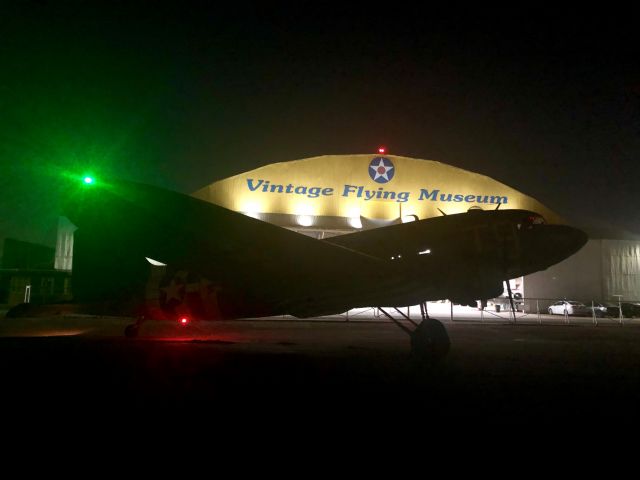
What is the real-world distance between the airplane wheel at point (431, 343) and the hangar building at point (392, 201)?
810 inches

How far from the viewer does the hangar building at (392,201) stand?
99.7 ft

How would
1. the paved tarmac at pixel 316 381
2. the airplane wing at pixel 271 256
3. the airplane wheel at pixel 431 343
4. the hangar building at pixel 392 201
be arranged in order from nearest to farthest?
the paved tarmac at pixel 316 381, the airplane wing at pixel 271 256, the airplane wheel at pixel 431 343, the hangar building at pixel 392 201

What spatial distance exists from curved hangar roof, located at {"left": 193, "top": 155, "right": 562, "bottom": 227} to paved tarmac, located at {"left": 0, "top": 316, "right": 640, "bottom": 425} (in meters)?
19.1

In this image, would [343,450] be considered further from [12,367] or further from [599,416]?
[12,367]

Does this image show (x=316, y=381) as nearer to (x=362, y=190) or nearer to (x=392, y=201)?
(x=362, y=190)

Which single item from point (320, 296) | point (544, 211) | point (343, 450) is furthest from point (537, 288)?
point (343, 450)

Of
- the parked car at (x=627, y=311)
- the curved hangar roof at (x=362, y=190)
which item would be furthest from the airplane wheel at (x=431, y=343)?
the parked car at (x=627, y=311)

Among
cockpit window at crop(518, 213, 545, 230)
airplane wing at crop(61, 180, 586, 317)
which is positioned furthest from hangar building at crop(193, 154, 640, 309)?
cockpit window at crop(518, 213, 545, 230)

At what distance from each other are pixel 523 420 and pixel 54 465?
524 centimetres

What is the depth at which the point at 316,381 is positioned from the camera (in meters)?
7.25

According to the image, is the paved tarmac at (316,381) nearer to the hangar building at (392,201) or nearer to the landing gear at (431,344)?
the landing gear at (431,344)

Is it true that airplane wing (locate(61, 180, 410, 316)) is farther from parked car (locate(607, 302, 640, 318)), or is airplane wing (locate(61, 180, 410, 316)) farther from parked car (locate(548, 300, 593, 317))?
parked car (locate(607, 302, 640, 318))

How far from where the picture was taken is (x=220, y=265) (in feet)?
30.6

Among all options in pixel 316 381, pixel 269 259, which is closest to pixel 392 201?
pixel 269 259
